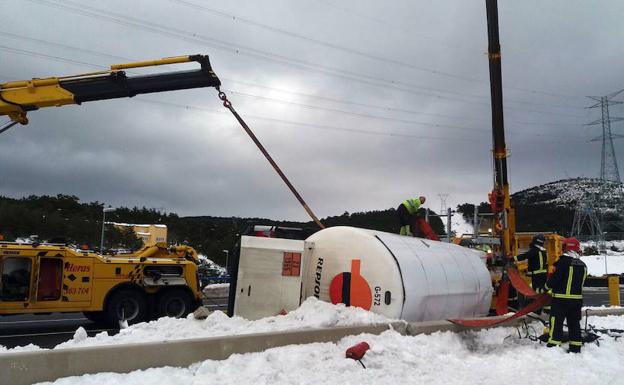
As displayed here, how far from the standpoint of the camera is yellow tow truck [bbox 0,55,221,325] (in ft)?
37.8

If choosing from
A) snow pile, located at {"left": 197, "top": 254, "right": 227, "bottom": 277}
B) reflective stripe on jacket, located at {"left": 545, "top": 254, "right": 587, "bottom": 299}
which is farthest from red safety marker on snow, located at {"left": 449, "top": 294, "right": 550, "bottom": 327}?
snow pile, located at {"left": 197, "top": 254, "right": 227, "bottom": 277}

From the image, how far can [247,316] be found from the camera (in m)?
7.62

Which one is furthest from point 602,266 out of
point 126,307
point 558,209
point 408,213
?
point 126,307

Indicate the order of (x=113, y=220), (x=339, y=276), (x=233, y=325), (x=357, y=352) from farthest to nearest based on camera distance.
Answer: (x=113, y=220) < (x=339, y=276) < (x=233, y=325) < (x=357, y=352)

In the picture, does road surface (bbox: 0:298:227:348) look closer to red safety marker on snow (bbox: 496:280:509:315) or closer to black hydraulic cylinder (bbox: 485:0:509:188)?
red safety marker on snow (bbox: 496:280:509:315)

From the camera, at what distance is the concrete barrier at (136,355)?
4.33 m

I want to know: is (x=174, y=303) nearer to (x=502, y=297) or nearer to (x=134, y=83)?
(x=134, y=83)

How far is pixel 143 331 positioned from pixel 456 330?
429 centimetres

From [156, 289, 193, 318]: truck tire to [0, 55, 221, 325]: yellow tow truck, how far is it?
0.08 metres

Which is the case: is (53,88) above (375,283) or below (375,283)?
above

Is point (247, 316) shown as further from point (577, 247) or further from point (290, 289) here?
point (577, 247)

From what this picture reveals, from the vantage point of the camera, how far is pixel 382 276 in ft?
24.4

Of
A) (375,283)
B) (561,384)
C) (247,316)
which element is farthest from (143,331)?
(561,384)

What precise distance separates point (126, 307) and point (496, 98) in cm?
1160
